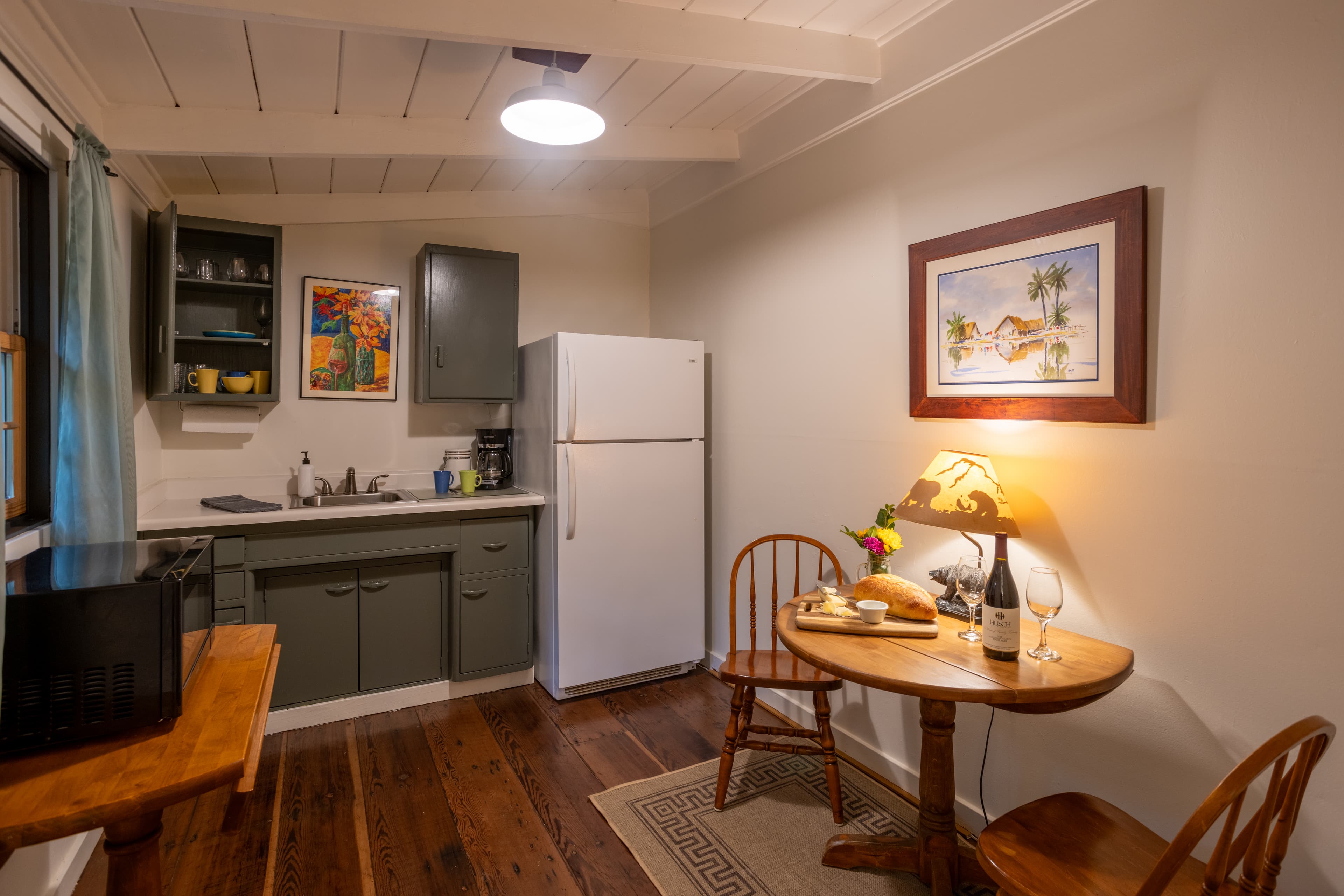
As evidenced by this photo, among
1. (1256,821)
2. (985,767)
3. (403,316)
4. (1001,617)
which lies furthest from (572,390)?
(1256,821)

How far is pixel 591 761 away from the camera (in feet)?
8.69

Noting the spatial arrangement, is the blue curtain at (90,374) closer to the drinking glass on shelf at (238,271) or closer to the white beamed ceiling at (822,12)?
the drinking glass on shelf at (238,271)

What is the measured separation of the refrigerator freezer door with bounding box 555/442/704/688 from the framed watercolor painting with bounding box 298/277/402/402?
1135 mm

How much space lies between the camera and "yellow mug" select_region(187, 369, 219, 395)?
2.95m

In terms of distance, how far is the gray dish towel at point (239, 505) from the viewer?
2.78 m

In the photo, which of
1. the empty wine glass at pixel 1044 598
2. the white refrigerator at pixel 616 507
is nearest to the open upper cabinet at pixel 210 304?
the white refrigerator at pixel 616 507

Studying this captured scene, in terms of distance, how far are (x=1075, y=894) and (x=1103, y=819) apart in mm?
303

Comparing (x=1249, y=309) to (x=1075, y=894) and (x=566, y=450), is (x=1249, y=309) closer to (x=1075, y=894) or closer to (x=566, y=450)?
(x=1075, y=894)

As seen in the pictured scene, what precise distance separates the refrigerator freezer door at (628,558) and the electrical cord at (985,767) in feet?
5.01

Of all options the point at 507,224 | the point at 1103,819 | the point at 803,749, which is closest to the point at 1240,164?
the point at 1103,819

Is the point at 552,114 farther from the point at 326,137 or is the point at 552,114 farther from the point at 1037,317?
the point at 1037,317

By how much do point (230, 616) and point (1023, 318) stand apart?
117 inches

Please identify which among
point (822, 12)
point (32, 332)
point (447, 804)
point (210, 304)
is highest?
point (822, 12)

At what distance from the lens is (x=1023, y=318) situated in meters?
1.99
